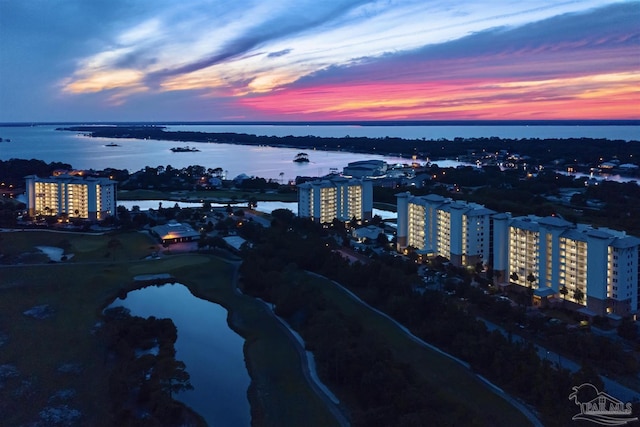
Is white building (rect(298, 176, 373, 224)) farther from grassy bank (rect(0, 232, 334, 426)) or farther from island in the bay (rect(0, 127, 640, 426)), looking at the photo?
grassy bank (rect(0, 232, 334, 426))

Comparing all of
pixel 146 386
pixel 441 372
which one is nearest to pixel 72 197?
pixel 146 386

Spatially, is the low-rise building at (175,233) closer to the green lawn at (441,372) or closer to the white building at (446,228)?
the white building at (446,228)

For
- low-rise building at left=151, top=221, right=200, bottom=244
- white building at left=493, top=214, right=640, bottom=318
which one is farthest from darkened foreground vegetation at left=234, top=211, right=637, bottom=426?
low-rise building at left=151, top=221, right=200, bottom=244

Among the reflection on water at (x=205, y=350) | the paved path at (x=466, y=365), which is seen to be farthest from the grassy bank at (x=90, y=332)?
the paved path at (x=466, y=365)

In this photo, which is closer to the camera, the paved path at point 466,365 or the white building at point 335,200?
the paved path at point 466,365

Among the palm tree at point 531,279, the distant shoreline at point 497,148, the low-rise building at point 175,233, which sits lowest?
the palm tree at point 531,279

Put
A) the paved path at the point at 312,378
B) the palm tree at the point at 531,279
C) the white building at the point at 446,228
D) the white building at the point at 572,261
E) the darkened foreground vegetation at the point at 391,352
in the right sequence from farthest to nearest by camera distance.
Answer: the white building at the point at 446,228, the palm tree at the point at 531,279, the white building at the point at 572,261, the paved path at the point at 312,378, the darkened foreground vegetation at the point at 391,352

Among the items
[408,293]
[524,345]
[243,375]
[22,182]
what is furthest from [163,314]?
[22,182]

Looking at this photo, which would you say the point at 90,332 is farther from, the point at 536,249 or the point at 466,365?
the point at 536,249
